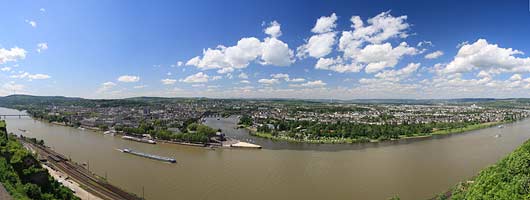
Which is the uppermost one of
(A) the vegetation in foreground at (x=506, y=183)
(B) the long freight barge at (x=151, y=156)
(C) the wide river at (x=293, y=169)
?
(A) the vegetation in foreground at (x=506, y=183)

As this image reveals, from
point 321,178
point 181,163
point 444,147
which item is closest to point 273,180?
point 321,178

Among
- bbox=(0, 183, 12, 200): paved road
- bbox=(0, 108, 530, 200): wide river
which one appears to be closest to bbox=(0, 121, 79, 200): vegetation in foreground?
bbox=(0, 183, 12, 200): paved road

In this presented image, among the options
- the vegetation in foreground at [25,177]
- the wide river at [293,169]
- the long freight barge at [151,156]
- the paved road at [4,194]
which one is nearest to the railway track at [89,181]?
the wide river at [293,169]

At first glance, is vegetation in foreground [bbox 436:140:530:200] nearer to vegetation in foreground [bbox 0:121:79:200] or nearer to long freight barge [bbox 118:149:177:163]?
vegetation in foreground [bbox 0:121:79:200]

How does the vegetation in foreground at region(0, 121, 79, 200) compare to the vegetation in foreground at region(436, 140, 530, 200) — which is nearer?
the vegetation in foreground at region(436, 140, 530, 200)

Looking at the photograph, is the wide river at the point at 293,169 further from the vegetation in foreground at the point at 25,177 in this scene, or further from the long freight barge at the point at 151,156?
the vegetation in foreground at the point at 25,177

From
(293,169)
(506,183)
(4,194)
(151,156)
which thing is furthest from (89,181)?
(506,183)

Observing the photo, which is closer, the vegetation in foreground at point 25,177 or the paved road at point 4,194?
the paved road at point 4,194
